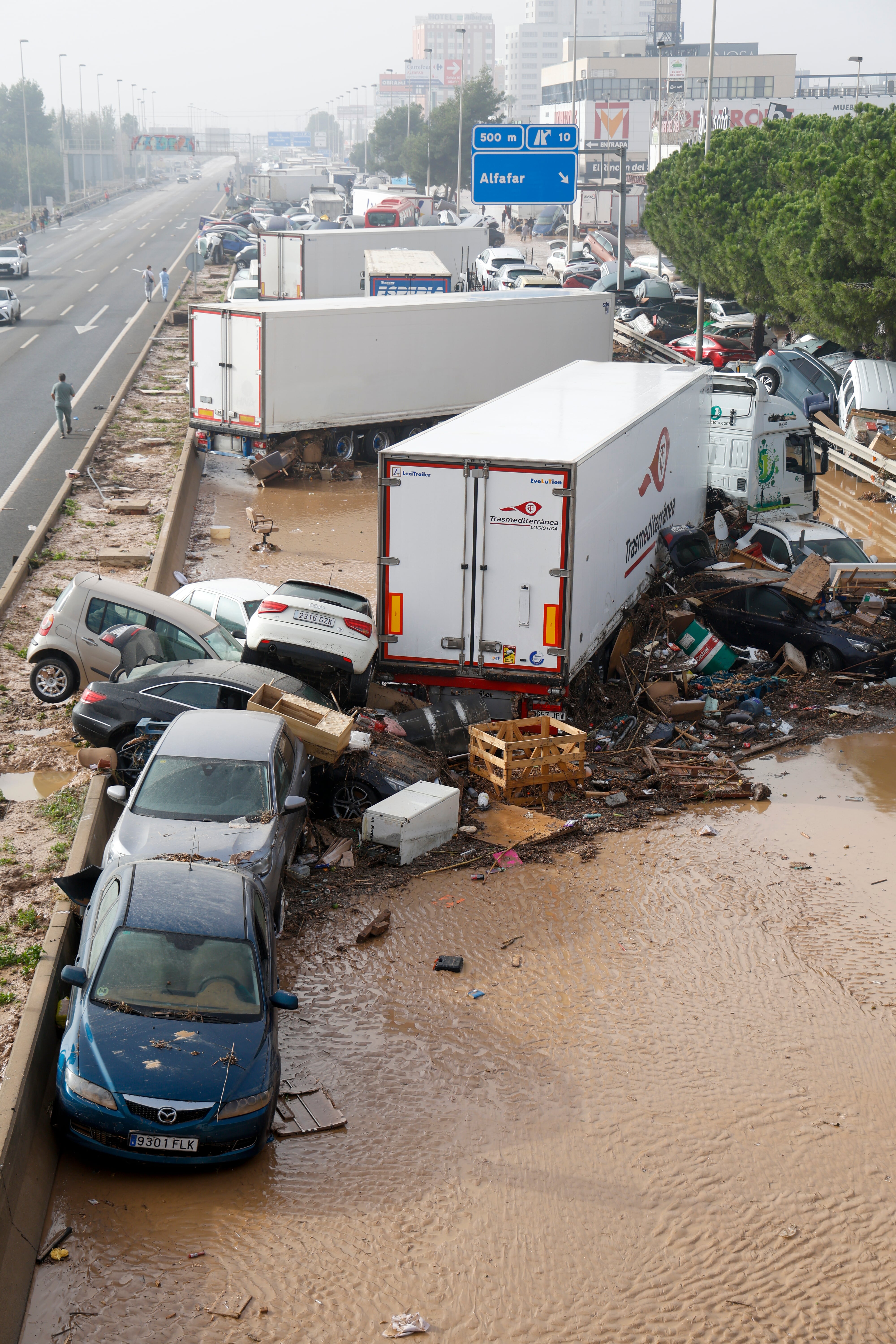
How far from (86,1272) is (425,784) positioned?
578cm

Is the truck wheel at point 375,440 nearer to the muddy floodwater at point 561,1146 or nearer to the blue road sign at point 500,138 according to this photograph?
the blue road sign at point 500,138

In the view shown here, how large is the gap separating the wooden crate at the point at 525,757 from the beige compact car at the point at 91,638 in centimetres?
304

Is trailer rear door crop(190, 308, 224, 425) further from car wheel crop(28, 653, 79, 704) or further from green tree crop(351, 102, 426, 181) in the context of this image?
green tree crop(351, 102, 426, 181)

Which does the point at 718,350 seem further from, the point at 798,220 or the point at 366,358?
the point at 366,358

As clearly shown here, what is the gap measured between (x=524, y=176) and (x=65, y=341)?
18.0 m

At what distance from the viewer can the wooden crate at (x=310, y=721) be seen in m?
11.1

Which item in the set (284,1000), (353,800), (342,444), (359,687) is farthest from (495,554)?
(342,444)

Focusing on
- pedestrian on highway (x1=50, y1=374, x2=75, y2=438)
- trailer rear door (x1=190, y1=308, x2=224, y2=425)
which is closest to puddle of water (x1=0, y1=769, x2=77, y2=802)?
trailer rear door (x1=190, y1=308, x2=224, y2=425)

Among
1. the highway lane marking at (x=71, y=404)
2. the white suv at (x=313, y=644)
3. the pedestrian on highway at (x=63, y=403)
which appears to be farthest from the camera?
the pedestrian on highway at (x=63, y=403)

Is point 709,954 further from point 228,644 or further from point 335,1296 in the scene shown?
point 228,644

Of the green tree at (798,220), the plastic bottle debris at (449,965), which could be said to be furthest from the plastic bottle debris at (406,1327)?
the green tree at (798,220)

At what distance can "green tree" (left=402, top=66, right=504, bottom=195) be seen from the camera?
96.1m

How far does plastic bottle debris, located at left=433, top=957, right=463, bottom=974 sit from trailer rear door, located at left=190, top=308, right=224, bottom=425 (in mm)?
17685

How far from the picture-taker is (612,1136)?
7.38 meters
